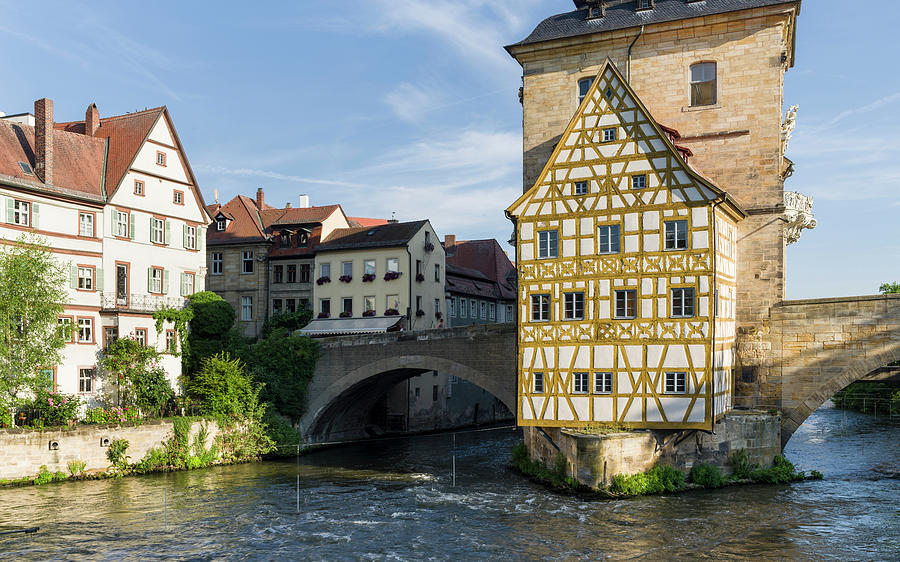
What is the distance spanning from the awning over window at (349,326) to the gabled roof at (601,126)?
18.2 metres

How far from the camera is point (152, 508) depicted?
26.0 metres

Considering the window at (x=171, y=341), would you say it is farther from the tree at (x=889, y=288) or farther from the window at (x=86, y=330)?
the tree at (x=889, y=288)

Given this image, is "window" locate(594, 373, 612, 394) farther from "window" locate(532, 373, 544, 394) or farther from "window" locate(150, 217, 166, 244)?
"window" locate(150, 217, 166, 244)

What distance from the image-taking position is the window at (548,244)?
2950 centimetres

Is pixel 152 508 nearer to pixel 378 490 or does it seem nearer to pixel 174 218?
pixel 378 490

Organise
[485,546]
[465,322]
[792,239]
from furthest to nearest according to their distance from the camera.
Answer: [465,322]
[792,239]
[485,546]

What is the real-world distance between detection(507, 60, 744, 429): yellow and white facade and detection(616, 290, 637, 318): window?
0.11ft

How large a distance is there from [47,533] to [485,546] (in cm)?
1214

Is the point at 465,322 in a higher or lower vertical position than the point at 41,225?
lower

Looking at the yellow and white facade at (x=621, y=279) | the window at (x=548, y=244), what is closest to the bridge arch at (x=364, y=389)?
the yellow and white facade at (x=621, y=279)

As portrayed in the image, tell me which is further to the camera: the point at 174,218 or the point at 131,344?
the point at 174,218

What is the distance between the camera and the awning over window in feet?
154

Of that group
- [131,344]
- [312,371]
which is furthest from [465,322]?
[131,344]

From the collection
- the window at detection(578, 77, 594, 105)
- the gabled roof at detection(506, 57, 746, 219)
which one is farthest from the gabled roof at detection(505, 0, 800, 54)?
the gabled roof at detection(506, 57, 746, 219)
